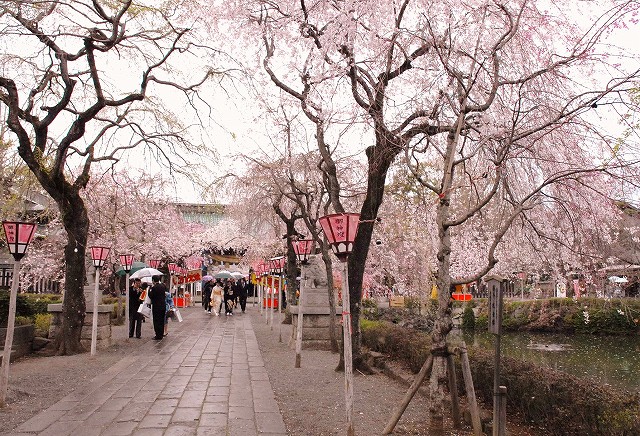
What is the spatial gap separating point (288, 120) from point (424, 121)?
8270mm

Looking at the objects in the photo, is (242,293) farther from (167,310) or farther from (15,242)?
(15,242)

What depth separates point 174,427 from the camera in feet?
20.8

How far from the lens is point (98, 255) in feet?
42.9

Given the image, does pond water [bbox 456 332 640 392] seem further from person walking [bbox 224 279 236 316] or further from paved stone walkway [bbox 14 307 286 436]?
person walking [bbox 224 279 236 316]

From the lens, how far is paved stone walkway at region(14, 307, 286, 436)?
6.29m

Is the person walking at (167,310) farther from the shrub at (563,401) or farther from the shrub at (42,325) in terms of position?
the shrub at (563,401)

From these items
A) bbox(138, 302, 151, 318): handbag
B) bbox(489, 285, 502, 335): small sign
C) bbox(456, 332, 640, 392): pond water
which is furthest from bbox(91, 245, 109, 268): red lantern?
bbox(489, 285, 502, 335): small sign

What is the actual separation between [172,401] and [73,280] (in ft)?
20.6

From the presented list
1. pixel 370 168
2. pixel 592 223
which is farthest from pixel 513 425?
pixel 370 168

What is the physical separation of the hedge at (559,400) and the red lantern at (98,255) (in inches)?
338

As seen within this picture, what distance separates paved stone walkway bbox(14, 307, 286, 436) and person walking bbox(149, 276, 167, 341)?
3.18 metres

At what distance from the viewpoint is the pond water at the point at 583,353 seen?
14375 millimetres

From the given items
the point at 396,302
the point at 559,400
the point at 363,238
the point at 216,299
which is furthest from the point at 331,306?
the point at 396,302

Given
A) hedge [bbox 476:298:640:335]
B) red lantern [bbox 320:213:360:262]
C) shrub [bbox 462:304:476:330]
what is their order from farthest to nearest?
shrub [bbox 462:304:476:330], hedge [bbox 476:298:640:335], red lantern [bbox 320:213:360:262]
